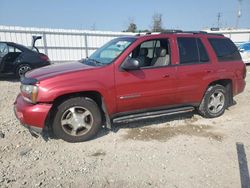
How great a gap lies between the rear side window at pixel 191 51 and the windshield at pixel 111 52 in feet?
3.43

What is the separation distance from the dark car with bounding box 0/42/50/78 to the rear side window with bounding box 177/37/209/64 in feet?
21.1

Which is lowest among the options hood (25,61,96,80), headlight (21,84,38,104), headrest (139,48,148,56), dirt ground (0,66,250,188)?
dirt ground (0,66,250,188)

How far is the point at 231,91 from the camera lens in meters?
6.09

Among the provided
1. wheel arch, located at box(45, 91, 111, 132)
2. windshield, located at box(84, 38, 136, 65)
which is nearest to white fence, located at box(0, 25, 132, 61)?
windshield, located at box(84, 38, 136, 65)

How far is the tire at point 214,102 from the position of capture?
5750 mm

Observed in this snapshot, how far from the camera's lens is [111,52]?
16.5 ft

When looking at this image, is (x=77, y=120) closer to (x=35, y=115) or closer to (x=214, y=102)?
(x=35, y=115)

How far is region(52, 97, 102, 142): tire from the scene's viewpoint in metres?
4.38

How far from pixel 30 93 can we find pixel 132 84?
5.70ft

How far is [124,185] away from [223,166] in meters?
1.53

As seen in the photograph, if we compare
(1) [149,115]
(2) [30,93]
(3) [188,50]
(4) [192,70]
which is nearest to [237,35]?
(3) [188,50]

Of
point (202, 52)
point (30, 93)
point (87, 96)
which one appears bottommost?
point (87, 96)

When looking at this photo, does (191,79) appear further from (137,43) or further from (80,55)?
(80,55)

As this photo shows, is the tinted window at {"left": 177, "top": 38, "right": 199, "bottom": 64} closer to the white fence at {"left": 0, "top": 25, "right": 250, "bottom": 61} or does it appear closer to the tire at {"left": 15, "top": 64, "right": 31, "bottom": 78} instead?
the tire at {"left": 15, "top": 64, "right": 31, "bottom": 78}
